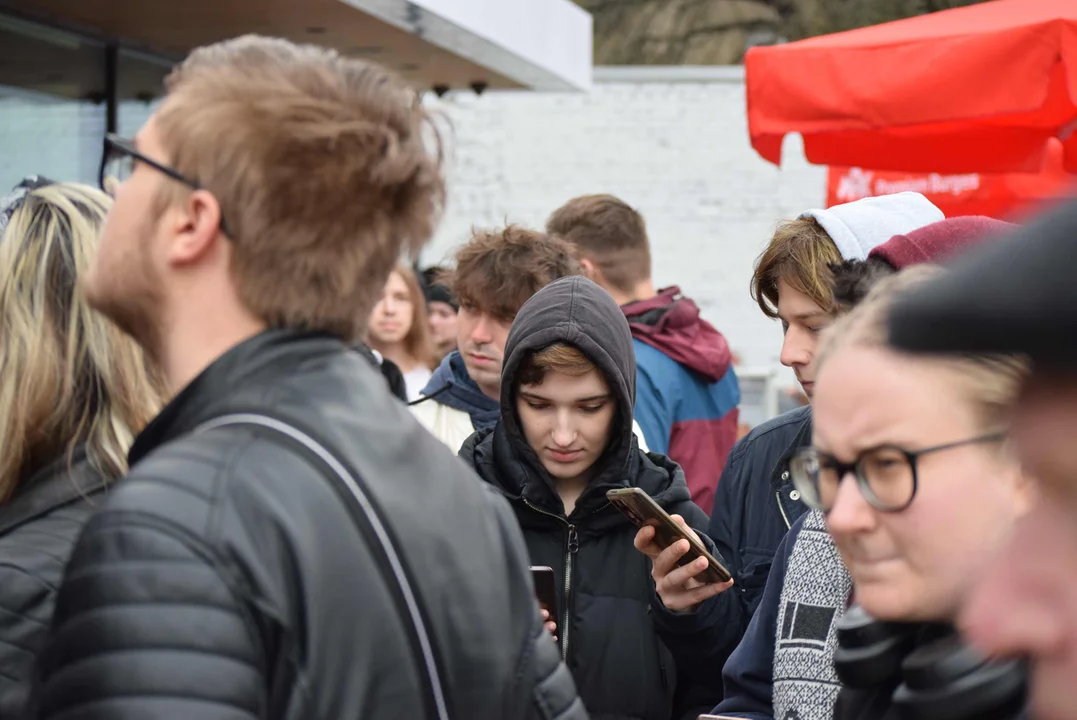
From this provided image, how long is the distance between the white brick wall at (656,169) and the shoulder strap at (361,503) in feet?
41.0

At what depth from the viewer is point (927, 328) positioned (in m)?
0.67

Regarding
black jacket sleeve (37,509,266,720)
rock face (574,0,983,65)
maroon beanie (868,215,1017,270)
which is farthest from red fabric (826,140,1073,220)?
rock face (574,0,983,65)

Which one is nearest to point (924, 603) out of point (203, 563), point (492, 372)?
point (203, 563)

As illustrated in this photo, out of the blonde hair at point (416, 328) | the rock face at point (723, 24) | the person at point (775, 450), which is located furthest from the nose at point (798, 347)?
the rock face at point (723, 24)

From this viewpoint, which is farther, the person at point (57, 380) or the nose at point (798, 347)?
the nose at point (798, 347)

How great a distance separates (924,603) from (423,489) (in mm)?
553

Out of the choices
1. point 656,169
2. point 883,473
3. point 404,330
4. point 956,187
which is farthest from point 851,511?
point 656,169

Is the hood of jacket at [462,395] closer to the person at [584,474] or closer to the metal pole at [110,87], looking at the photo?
the person at [584,474]

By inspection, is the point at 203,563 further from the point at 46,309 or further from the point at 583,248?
the point at 583,248

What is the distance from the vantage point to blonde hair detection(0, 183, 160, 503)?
199 cm

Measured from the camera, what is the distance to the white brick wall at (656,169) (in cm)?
1386

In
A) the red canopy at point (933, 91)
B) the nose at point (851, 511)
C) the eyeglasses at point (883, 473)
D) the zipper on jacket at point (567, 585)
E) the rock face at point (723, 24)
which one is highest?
the rock face at point (723, 24)

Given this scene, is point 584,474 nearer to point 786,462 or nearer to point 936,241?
point 786,462

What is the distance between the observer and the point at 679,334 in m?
4.66
